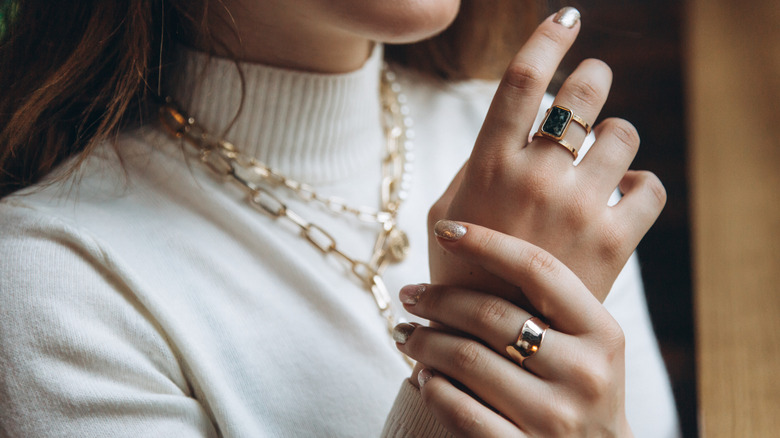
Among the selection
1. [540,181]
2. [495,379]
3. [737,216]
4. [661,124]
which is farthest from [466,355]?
[661,124]

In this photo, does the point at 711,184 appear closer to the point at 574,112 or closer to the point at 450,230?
the point at 574,112

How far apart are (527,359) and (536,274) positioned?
73 mm

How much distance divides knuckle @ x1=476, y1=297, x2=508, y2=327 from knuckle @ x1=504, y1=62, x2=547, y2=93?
7.6 inches

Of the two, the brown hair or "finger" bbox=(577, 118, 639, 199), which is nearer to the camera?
"finger" bbox=(577, 118, 639, 199)

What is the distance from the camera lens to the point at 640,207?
1.91 ft

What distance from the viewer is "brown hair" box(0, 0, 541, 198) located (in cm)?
69

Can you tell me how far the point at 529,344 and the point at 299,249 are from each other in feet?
1.15

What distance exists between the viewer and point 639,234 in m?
0.58

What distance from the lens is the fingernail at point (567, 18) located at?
0.58 meters

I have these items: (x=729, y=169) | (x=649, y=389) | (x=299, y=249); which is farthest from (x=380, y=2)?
(x=729, y=169)

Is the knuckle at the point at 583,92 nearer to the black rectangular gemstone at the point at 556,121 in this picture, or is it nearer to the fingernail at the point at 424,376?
the black rectangular gemstone at the point at 556,121

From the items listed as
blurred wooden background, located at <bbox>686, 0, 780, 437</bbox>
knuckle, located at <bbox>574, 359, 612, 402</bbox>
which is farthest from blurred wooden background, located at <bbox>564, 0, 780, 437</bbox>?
knuckle, located at <bbox>574, 359, 612, 402</bbox>

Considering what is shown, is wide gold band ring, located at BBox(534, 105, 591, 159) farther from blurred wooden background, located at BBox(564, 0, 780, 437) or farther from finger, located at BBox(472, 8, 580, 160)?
blurred wooden background, located at BBox(564, 0, 780, 437)

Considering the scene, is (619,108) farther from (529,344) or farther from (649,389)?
(529,344)
